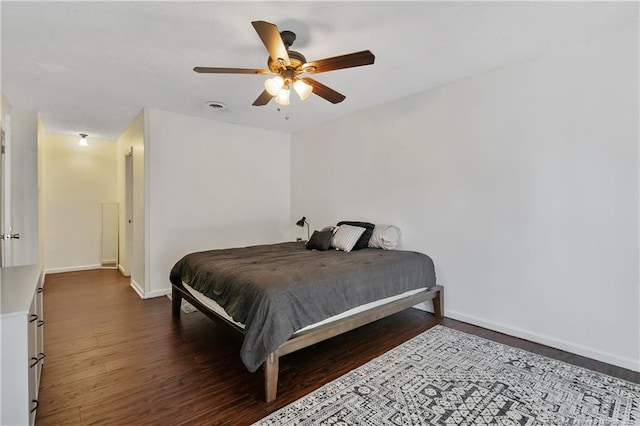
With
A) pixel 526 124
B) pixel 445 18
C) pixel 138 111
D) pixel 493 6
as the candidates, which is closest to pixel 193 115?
pixel 138 111

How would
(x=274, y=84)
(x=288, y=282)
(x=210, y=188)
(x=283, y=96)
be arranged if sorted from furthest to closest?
1. (x=210, y=188)
2. (x=283, y=96)
3. (x=274, y=84)
4. (x=288, y=282)

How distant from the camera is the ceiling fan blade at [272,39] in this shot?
176cm

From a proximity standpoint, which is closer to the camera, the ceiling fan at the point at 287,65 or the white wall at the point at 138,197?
the ceiling fan at the point at 287,65

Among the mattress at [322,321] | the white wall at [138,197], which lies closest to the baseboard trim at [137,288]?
the white wall at [138,197]

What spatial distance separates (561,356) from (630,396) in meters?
0.54

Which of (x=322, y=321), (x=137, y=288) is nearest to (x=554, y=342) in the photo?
(x=322, y=321)

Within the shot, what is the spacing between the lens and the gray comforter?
6.62 feet

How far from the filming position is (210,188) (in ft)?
15.1

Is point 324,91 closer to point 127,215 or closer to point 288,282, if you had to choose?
point 288,282

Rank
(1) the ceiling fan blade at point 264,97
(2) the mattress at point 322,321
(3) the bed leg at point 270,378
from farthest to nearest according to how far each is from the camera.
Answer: (1) the ceiling fan blade at point 264,97 < (2) the mattress at point 322,321 < (3) the bed leg at point 270,378

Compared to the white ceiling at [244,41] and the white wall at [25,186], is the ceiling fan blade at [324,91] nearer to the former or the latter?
the white ceiling at [244,41]

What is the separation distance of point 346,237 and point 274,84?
1954 mm

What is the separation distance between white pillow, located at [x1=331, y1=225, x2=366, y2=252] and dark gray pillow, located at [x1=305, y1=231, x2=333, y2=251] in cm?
6

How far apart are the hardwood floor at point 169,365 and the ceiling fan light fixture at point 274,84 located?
2.08 meters
